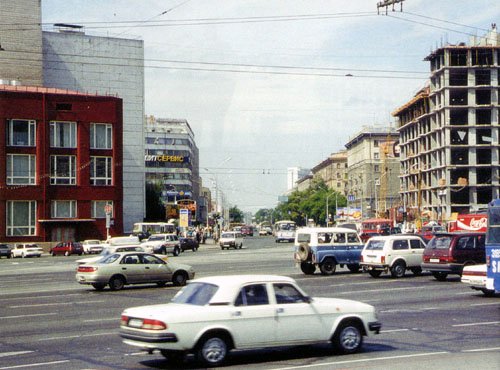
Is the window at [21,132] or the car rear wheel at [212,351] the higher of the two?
the window at [21,132]

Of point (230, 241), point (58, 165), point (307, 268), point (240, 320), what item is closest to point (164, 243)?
point (230, 241)

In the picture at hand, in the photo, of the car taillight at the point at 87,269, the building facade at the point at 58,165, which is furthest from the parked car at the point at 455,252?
the building facade at the point at 58,165

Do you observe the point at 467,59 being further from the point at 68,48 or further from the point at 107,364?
the point at 107,364

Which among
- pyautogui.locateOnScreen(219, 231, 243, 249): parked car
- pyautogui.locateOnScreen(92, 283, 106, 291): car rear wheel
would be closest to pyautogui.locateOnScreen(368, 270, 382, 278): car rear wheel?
pyautogui.locateOnScreen(92, 283, 106, 291): car rear wheel

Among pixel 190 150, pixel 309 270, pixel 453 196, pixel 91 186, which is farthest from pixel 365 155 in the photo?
pixel 309 270

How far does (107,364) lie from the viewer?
12852 millimetres

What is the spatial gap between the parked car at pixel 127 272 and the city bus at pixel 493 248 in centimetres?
1266

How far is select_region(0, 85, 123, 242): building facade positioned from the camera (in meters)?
78.4

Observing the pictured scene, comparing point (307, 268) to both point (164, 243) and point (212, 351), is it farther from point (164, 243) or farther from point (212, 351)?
point (164, 243)

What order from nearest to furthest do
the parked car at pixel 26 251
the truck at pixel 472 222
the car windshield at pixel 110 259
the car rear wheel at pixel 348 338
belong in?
the car rear wheel at pixel 348 338 → the car windshield at pixel 110 259 → the truck at pixel 472 222 → the parked car at pixel 26 251

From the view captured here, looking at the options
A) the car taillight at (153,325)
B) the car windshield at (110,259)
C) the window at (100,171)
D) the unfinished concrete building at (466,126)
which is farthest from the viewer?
the unfinished concrete building at (466,126)

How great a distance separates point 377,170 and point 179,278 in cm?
12938

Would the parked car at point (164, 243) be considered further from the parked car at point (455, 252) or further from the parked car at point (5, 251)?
the parked car at point (455, 252)

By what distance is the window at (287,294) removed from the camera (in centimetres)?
1296
